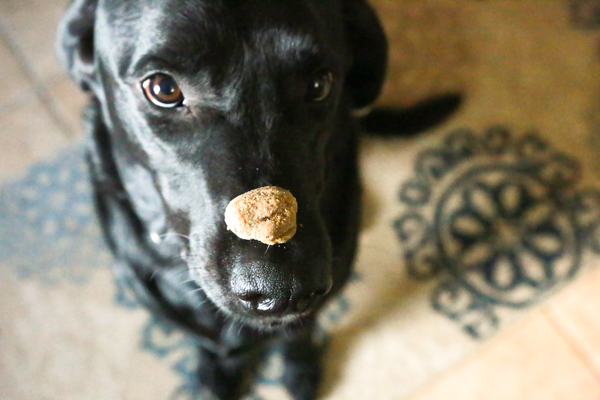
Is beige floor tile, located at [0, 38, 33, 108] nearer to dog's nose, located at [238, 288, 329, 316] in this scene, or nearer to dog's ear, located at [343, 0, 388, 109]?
dog's ear, located at [343, 0, 388, 109]

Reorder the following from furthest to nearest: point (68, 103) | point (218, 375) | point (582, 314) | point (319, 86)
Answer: point (68, 103)
point (582, 314)
point (218, 375)
point (319, 86)

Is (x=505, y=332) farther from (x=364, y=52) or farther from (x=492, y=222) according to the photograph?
(x=364, y=52)

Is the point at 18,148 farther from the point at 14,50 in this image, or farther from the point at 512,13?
the point at 512,13

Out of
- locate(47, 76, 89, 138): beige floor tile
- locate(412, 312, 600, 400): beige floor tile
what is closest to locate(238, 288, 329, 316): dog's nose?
locate(412, 312, 600, 400): beige floor tile

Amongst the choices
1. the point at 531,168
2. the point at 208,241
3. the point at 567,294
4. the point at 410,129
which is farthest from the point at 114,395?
the point at 531,168

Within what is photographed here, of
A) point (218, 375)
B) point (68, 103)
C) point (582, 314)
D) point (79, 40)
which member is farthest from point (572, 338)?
point (68, 103)

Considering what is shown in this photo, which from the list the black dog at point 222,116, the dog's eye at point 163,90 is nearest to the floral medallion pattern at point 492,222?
the black dog at point 222,116
